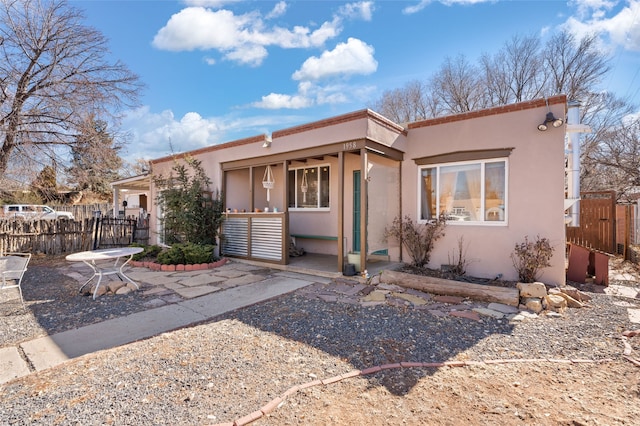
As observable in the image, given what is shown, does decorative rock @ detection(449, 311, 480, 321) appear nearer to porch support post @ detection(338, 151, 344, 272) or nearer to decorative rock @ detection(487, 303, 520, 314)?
decorative rock @ detection(487, 303, 520, 314)

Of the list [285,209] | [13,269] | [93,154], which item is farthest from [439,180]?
[93,154]

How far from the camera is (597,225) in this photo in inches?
360

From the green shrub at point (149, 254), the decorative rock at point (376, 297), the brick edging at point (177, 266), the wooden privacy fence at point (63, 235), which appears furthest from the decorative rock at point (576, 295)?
the wooden privacy fence at point (63, 235)

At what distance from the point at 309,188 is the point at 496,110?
5.26 meters

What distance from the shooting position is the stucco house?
19.7ft

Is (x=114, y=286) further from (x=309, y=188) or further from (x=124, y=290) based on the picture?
(x=309, y=188)

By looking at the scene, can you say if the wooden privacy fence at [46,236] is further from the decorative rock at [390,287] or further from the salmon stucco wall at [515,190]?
the salmon stucco wall at [515,190]

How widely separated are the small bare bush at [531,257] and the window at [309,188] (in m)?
4.91

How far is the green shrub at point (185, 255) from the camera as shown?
7926 mm

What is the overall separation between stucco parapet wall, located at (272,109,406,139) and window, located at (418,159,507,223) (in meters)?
1.32

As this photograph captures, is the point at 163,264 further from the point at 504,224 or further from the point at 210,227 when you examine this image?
the point at 504,224

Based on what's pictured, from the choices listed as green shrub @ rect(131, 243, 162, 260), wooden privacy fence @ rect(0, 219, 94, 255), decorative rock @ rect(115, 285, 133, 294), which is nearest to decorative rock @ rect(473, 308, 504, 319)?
decorative rock @ rect(115, 285, 133, 294)

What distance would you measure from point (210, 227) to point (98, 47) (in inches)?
273

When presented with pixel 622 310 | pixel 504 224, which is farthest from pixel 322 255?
pixel 622 310
